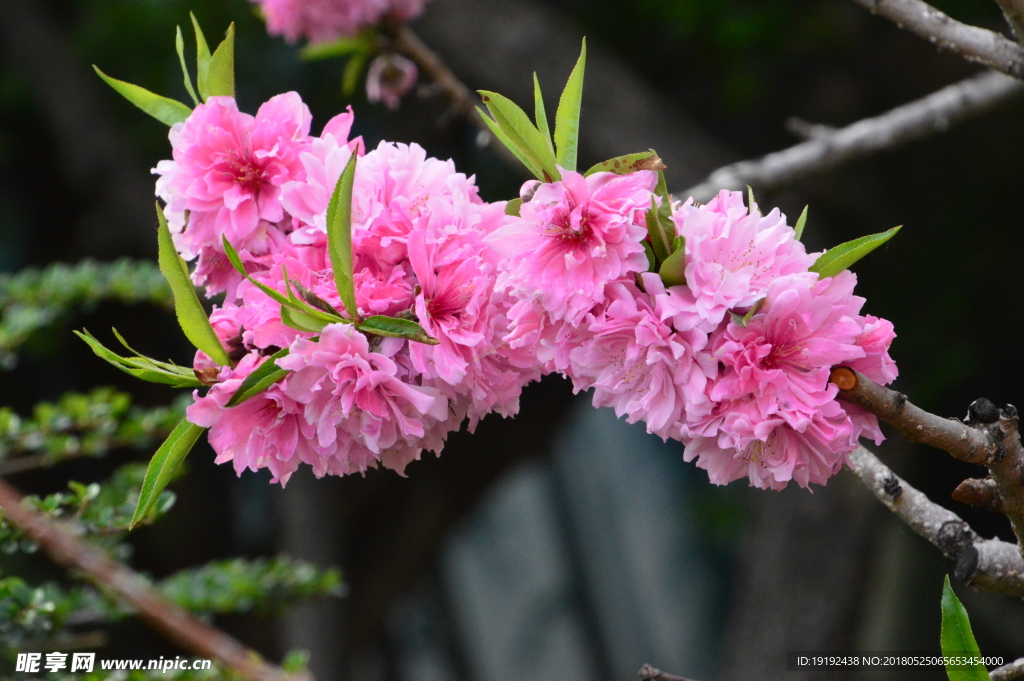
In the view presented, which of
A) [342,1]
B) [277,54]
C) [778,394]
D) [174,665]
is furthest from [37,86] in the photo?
[778,394]

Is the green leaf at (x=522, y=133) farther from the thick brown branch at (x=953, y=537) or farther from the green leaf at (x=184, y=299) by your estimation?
the thick brown branch at (x=953, y=537)

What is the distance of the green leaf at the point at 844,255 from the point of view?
72cm

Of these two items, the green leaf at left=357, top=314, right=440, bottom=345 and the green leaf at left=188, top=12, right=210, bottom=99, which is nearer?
the green leaf at left=357, top=314, right=440, bottom=345

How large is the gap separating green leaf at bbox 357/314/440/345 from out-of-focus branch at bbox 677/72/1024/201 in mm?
1326

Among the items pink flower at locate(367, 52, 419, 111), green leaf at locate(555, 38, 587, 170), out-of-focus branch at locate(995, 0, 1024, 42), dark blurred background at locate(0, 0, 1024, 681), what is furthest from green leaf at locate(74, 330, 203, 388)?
pink flower at locate(367, 52, 419, 111)

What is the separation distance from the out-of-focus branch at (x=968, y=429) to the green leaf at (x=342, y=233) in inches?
16.5

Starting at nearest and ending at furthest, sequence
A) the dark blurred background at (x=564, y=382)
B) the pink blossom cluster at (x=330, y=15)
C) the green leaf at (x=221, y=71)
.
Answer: the green leaf at (x=221, y=71), the pink blossom cluster at (x=330, y=15), the dark blurred background at (x=564, y=382)

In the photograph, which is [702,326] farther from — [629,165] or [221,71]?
[221,71]

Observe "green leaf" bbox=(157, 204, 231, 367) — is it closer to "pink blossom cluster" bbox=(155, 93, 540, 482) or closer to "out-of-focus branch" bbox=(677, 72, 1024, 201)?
"pink blossom cluster" bbox=(155, 93, 540, 482)

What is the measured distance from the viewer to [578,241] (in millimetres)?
728

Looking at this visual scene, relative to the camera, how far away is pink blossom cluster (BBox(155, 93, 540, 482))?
0.75m

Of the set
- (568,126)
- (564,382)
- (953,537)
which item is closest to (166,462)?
(568,126)

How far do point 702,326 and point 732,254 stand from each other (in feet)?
0.23

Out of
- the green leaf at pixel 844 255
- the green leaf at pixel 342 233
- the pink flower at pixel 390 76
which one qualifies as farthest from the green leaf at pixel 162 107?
the pink flower at pixel 390 76
